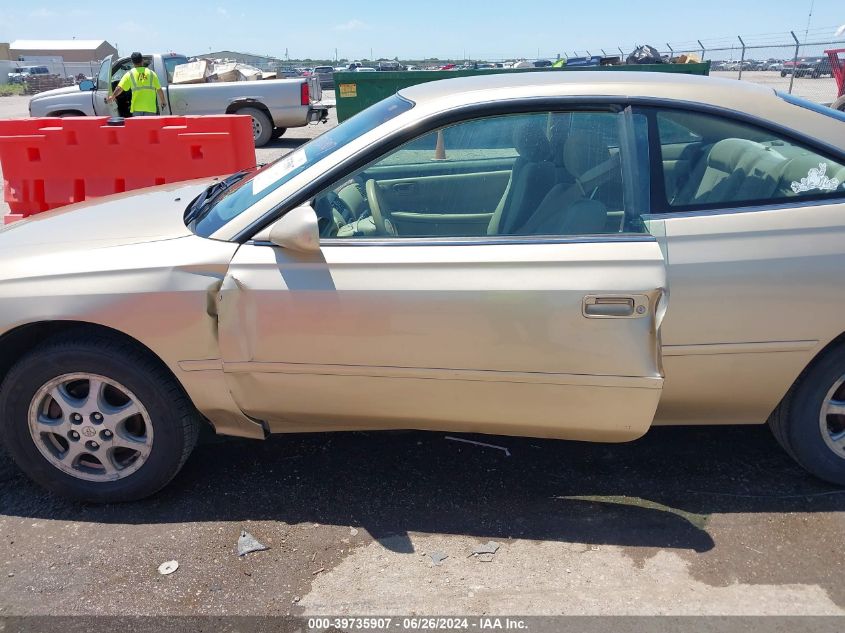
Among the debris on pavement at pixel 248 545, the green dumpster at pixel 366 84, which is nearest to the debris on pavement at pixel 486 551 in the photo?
the debris on pavement at pixel 248 545

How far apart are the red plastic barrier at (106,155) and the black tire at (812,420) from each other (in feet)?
15.6

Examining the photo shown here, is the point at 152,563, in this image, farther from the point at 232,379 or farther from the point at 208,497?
the point at 232,379

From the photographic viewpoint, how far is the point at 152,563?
8.84 ft

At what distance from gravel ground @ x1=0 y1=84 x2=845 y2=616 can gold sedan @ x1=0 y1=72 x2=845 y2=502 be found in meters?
0.25

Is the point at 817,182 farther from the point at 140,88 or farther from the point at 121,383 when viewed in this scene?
the point at 140,88

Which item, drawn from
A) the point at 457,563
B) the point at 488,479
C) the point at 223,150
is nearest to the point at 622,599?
the point at 457,563

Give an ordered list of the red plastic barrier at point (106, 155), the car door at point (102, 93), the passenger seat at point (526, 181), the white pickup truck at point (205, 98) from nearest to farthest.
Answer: the passenger seat at point (526, 181) → the red plastic barrier at point (106, 155) → the car door at point (102, 93) → the white pickup truck at point (205, 98)

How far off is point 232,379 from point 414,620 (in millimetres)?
1140

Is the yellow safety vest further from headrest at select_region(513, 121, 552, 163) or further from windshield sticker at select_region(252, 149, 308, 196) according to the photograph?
headrest at select_region(513, 121, 552, 163)

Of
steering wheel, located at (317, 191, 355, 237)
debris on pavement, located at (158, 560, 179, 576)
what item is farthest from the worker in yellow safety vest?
debris on pavement, located at (158, 560, 179, 576)

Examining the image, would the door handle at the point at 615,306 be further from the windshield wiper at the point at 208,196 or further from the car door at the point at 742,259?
the windshield wiper at the point at 208,196

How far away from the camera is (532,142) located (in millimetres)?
2979

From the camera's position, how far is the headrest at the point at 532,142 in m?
2.92

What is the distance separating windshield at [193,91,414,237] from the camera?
2896 mm
